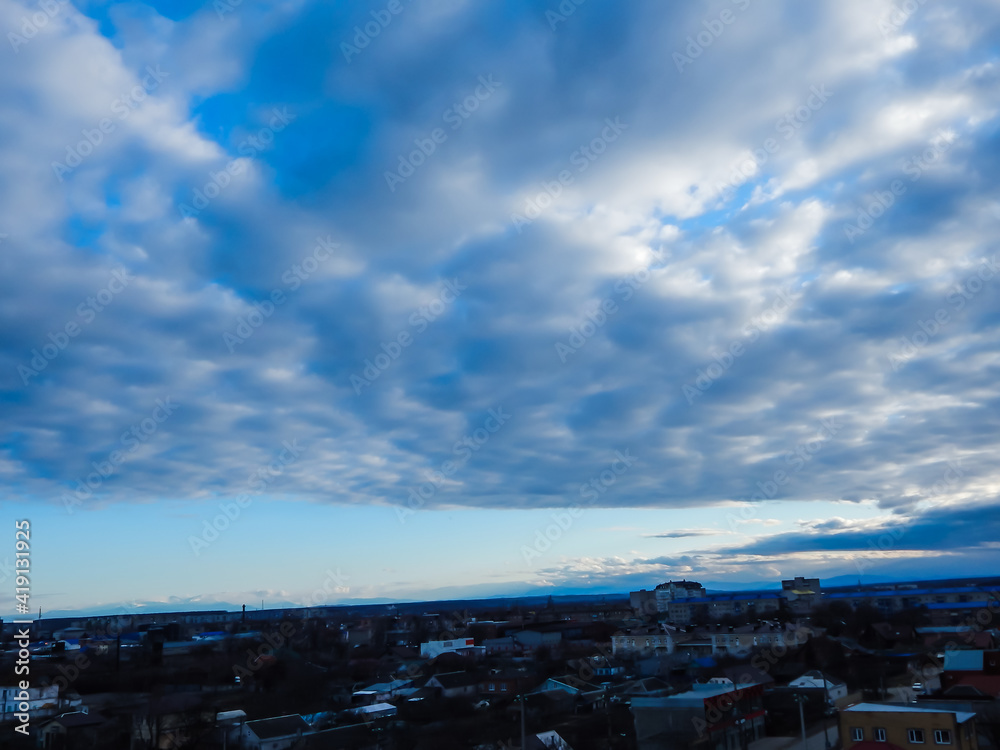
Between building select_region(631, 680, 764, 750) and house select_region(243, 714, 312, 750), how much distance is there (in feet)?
33.4

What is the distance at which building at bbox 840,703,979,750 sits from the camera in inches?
599

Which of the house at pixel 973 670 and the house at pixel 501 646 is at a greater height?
the house at pixel 973 670

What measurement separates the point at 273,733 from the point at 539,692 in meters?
10.7

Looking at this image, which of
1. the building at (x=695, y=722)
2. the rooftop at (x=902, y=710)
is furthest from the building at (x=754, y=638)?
the rooftop at (x=902, y=710)

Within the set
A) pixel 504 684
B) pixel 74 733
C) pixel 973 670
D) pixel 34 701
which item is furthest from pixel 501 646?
pixel 973 670

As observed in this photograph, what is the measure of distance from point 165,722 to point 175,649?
30.4 m

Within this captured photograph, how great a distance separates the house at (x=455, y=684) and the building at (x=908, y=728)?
1650cm

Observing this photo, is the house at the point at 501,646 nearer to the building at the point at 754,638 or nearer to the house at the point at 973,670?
the building at the point at 754,638

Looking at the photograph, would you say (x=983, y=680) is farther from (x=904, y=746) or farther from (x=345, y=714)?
(x=345, y=714)

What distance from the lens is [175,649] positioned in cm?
4903

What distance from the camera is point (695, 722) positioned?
19.0 m

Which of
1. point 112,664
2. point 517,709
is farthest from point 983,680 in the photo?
point 112,664

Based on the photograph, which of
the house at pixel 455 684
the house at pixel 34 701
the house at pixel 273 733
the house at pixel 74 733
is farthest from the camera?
the house at pixel 455 684

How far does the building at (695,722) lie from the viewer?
750 inches
